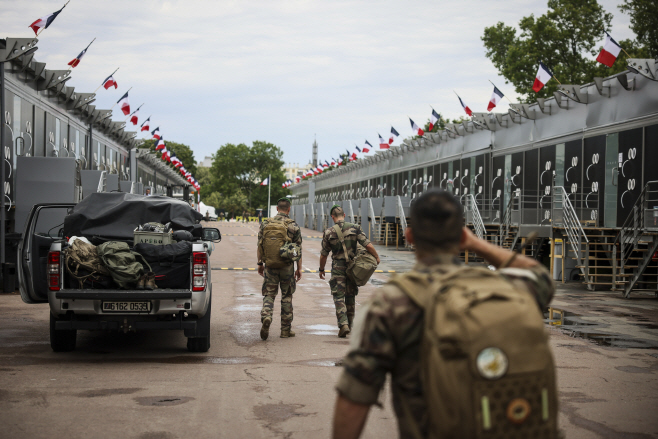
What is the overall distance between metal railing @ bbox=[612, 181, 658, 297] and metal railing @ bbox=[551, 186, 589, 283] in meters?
0.84

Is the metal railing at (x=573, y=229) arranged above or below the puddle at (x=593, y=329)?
above

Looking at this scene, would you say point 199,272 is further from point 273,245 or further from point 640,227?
point 640,227

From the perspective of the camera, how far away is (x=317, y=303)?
14758mm

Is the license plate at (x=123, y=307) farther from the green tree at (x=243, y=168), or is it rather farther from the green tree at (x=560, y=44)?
the green tree at (x=243, y=168)

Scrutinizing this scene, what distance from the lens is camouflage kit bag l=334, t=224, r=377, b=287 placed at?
9672 mm

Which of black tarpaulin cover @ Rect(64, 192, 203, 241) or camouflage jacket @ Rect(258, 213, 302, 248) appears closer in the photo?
black tarpaulin cover @ Rect(64, 192, 203, 241)

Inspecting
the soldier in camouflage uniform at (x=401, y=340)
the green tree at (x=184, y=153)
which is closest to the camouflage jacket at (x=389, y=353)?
the soldier in camouflage uniform at (x=401, y=340)

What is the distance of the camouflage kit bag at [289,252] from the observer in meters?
9.63

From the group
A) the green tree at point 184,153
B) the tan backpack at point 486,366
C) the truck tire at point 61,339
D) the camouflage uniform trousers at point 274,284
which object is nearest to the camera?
the tan backpack at point 486,366

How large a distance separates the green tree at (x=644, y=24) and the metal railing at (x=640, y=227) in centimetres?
2350

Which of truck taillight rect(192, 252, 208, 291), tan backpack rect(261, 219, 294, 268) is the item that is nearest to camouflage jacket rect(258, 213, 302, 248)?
tan backpack rect(261, 219, 294, 268)

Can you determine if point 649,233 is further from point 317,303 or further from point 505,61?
point 505,61

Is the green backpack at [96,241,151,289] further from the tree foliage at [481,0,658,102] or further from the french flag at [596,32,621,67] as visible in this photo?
the tree foliage at [481,0,658,102]

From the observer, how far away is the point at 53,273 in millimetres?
8102
